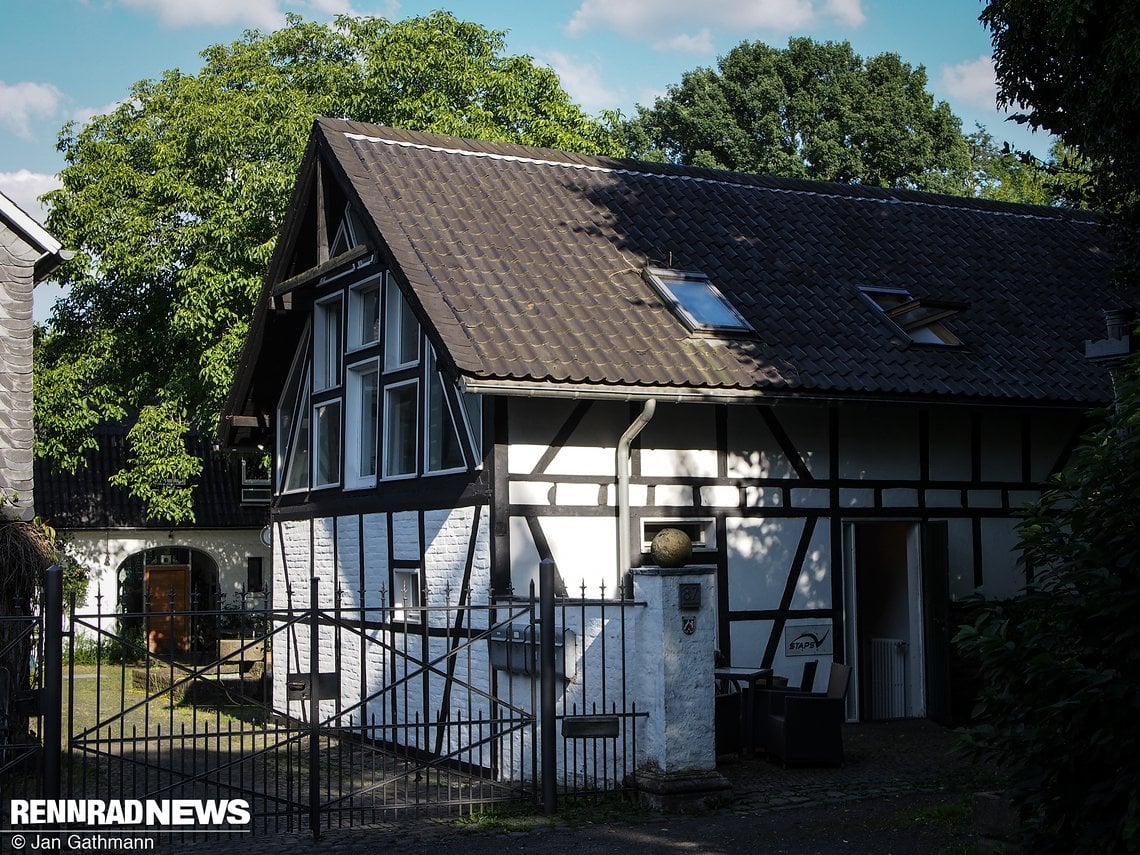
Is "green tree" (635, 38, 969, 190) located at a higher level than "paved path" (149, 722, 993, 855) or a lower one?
higher

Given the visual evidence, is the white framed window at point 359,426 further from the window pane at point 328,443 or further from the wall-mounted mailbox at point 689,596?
the wall-mounted mailbox at point 689,596

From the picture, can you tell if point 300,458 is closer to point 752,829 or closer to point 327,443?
point 327,443

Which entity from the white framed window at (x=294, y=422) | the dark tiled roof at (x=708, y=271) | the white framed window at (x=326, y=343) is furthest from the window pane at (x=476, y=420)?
the white framed window at (x=294, y=422)

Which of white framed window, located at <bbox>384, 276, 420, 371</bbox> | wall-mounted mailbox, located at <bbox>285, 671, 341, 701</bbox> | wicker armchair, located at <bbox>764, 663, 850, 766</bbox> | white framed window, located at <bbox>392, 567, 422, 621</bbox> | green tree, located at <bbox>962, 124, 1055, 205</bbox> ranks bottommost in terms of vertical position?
wicker armchair, located at <bbox>764, 663, 850, 766</bbox>

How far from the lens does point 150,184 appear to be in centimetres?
2619

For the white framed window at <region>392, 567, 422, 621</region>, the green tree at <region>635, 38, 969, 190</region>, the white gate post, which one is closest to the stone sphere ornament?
the white gate post

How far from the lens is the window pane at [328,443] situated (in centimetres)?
1756

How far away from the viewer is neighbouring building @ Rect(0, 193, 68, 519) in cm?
1281

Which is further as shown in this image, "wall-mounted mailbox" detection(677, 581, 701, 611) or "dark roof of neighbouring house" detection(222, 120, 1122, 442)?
"dark roof of neighbouring house" detection(222, 120, 1122, 442)

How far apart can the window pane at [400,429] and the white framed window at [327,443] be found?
5.21 feet

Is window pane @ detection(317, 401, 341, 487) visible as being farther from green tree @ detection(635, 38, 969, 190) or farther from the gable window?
green tree @ detection(635, 38, 969, 190)

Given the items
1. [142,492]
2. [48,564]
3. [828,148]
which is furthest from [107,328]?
[828,148]

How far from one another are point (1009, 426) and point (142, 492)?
713 inches

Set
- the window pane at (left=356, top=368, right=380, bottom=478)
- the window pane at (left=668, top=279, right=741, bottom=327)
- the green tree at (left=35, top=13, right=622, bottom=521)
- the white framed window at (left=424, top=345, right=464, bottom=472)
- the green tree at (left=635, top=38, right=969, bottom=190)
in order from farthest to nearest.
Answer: the green tree at (left=635, top=38, right=969, bottom=190)
the green tree at (left=35, top=13, right=622, bottom=521)
the window pane at (left=356, top=368, right=380, bottom=478)
the window pane at (left=668, top=279, right=741, bottom=327)
the white framed window at (left=424, top=345, right=464, bottom=472)
